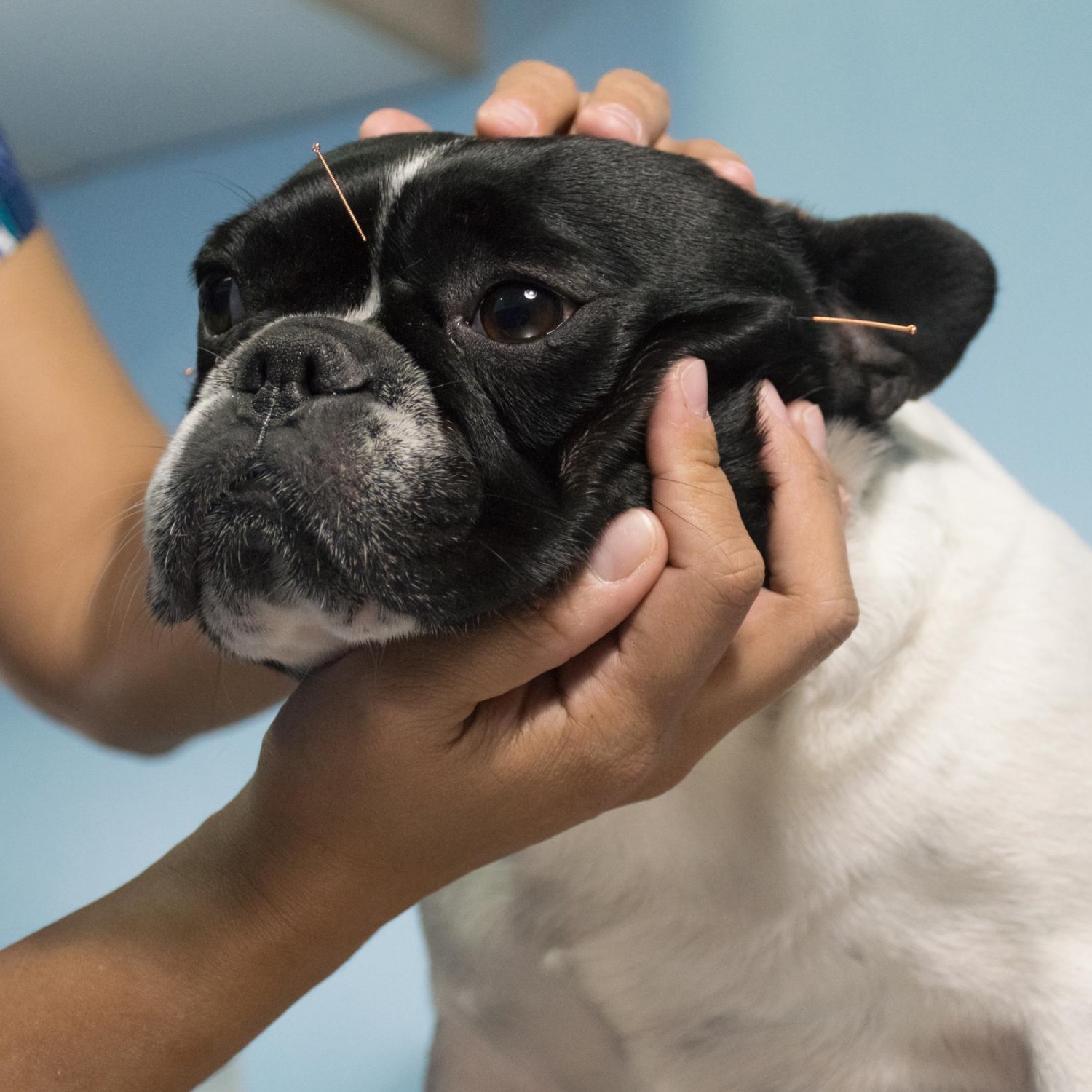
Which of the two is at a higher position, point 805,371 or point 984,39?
point 984,39

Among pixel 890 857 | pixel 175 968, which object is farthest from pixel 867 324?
pixel 175 968

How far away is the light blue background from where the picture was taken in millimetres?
2256

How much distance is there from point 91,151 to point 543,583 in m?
Result: 2.80

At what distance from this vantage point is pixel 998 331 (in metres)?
2.45

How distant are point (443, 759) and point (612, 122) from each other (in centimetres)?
71

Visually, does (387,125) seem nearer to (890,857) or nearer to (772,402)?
(772,402)

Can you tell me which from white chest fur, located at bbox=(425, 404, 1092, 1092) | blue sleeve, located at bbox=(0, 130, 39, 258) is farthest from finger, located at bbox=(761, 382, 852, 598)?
blue sleeve, located at bbox=(0, 130, 39, 258)

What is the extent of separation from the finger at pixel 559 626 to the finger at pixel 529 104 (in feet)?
1.67

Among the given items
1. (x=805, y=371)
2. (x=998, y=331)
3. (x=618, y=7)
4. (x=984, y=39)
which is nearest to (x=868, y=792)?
(x=805, y=371)

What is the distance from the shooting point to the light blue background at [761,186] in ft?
7.40

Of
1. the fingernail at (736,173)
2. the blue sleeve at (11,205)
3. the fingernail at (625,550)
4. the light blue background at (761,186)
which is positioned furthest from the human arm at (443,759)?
the light blue background at (761,186)

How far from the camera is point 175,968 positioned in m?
1.05

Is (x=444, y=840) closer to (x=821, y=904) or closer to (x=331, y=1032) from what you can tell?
(x=821, y=904)

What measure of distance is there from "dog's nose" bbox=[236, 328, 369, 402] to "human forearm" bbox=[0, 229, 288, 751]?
56cm
